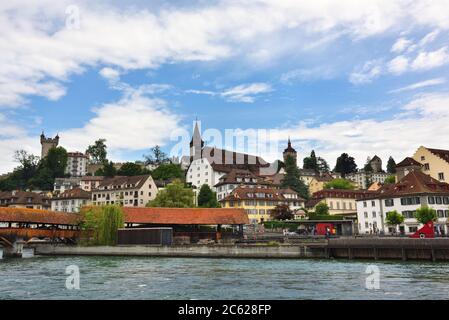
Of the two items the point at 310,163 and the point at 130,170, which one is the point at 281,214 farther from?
the point at 310,163

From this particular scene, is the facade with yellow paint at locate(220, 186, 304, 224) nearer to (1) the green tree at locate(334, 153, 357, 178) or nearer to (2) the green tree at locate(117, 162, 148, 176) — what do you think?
(2) the green tree at locate(117, 162, 148, 176)

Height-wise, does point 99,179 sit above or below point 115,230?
above

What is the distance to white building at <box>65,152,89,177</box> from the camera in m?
170

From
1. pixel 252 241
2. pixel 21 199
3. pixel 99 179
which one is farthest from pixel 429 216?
pixel 99 179

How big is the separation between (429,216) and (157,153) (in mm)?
116955

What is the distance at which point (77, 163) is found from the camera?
172125 mm

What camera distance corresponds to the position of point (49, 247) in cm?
5088

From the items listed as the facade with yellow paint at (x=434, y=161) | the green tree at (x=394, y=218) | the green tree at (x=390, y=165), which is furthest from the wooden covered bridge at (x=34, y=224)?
the green tree at (x=390, y=165)

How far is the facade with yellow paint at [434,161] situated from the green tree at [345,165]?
92.5 m

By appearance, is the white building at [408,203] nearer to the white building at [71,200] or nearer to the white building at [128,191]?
the white building at [128,191]

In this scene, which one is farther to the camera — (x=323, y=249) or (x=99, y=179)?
(x=99, y=179)

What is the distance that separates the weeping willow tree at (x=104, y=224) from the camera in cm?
5031
